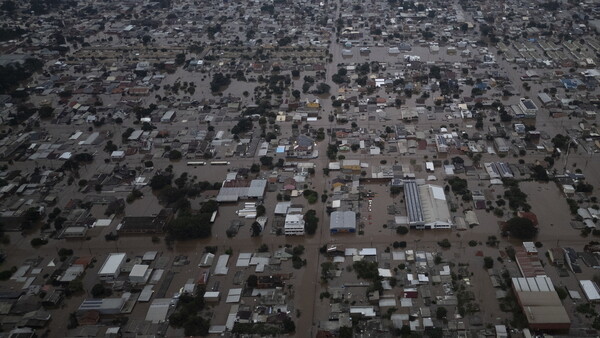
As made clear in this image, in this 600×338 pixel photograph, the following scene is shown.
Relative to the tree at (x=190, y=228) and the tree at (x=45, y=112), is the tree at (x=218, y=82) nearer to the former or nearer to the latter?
the tree at (x=45, y=112)

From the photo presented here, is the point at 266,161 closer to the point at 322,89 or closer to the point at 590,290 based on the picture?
the point at 322,89

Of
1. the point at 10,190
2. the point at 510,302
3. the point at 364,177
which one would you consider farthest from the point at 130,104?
the point at 510,302

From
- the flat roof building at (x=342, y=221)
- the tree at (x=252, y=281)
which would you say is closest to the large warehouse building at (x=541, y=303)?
the flat roof building at (x=342, y=221)

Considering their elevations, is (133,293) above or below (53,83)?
below

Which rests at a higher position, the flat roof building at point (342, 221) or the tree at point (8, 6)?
the tree at point (8, 6)

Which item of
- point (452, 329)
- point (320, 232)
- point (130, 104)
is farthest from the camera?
point (130, 104)

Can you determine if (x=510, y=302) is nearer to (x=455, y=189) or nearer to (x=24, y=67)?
(x=455, y=189)
